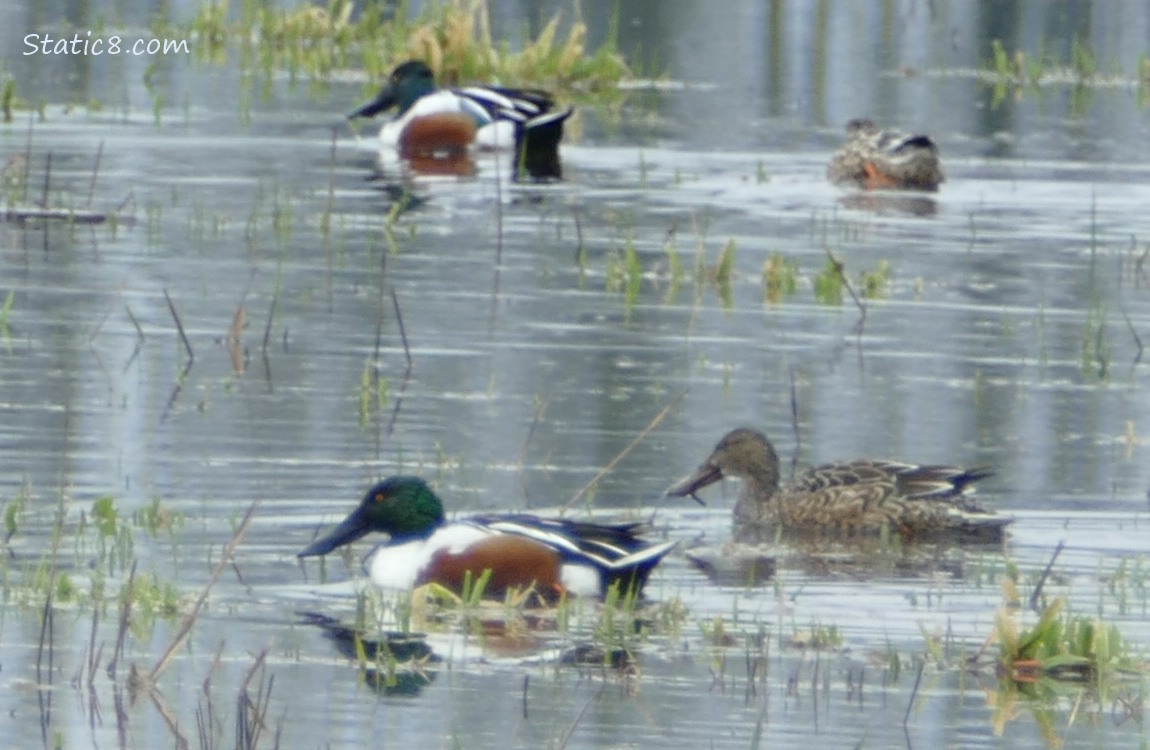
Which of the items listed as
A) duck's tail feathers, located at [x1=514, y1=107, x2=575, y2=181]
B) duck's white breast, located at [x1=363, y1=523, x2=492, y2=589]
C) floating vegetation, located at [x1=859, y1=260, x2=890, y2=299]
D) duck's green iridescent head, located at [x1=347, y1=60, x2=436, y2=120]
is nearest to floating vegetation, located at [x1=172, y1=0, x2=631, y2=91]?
duck's green iridescent head, located at [x1=347, y1=60, x2=436, y2=120]

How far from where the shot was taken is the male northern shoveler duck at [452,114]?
20.8m

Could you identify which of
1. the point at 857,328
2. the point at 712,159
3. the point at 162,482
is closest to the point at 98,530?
the point at 162,482

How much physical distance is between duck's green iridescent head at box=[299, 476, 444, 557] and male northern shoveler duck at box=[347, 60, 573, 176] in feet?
40.1

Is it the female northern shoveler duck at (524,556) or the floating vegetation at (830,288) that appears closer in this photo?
the female northern shoveler duck at (524,556)

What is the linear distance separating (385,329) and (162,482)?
11.4ft

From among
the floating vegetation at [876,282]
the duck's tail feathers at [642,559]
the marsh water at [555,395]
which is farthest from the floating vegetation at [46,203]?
the duck's tail feathers at [642,559]

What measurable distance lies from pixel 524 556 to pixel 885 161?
11.0m

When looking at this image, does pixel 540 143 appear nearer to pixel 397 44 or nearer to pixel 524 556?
pixel 397 44

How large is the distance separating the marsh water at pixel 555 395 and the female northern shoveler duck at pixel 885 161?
254mm

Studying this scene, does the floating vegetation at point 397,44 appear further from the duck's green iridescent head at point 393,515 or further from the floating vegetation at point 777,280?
the duck's green iridescent head at point 393,515

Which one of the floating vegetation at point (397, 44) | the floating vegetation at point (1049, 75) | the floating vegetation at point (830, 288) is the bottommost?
the floating vegetation at point (830, 288)

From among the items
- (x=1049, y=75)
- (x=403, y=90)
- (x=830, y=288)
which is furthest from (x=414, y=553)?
(x=1049, y=75)

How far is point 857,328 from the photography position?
42.1ft

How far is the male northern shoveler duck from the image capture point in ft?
68.3
